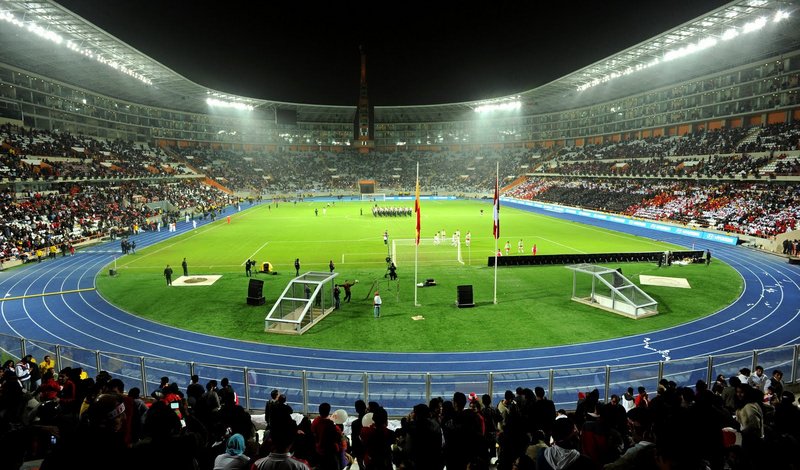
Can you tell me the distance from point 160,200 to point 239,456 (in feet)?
215

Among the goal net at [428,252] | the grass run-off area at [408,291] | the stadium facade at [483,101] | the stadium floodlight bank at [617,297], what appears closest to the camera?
the grass run-off area at [408,291]

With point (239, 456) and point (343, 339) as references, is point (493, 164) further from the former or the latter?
point (239, 456)

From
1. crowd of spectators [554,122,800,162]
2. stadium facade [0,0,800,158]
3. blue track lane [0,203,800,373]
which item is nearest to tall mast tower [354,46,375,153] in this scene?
stadium facade [0,0,800,158]

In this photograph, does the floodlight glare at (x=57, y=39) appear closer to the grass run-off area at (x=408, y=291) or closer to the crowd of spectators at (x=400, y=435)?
the grass run-off area at (x=408, y=291)

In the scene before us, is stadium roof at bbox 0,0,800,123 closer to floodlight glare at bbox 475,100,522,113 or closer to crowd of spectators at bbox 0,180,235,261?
floodlight glare at bbox 475,100,522,113

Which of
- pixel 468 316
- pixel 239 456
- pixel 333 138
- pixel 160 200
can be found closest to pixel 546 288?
pixel 468 316

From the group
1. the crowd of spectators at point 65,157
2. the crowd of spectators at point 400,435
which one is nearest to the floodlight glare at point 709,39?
the crowd of spectators at point 400,435

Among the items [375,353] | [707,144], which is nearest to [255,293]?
[375,353]

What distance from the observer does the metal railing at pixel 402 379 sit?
1159 centimetres

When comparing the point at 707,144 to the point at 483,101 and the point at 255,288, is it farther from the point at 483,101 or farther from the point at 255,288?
the point at 255,288

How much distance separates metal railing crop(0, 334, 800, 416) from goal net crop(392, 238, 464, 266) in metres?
18.6

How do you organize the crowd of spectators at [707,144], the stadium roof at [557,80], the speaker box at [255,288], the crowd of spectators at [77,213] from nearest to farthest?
the speaker box at [255,288], the crowd of spectators at [77,213], the stadium roof at [557,80], the crowd of spectators at [707,144]

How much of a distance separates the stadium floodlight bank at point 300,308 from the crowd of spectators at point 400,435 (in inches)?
370

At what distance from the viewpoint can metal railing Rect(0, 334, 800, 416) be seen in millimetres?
11594
